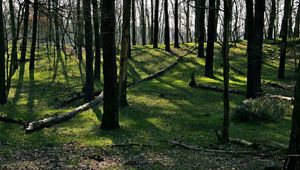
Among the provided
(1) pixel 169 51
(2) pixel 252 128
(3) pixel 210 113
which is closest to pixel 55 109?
(3) pixel 210 113

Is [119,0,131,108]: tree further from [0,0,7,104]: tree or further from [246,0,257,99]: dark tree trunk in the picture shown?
[0,0,7,104]: tree

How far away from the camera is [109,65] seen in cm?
1708

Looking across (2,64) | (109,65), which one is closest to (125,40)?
(109,65)

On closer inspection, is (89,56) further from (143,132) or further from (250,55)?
(250,55)

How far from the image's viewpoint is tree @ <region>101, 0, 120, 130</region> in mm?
16594

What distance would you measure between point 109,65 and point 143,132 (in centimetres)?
330

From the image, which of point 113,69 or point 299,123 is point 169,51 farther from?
point 299,123

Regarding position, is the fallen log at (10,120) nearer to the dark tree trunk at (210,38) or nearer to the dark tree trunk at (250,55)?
the dark tree trunk at (250,55)

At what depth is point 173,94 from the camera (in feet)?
84.2

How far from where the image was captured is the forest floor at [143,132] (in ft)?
43.1

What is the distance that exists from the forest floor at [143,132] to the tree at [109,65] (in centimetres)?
64

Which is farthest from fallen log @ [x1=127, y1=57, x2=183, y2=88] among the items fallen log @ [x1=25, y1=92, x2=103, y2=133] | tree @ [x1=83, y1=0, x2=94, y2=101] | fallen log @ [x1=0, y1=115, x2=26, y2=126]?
fallen log @ [x1=0, y1=115, x2=26, y2=126]

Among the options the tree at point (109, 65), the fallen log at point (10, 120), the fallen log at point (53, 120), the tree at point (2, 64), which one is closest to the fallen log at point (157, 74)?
the fallen log at point (53, 120)

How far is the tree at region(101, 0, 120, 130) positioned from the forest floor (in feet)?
2.10
